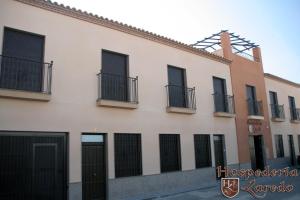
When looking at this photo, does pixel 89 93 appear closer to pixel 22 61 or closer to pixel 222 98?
pixel 22 61

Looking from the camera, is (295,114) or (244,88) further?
(295,114)

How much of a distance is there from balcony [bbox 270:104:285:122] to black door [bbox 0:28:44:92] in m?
15.0

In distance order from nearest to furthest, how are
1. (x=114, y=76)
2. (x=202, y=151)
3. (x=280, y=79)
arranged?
(x=114, y=76)
(x=202, y=151)
(x=280, y=79)

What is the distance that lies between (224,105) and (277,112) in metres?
6.35

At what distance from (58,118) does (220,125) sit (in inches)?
326

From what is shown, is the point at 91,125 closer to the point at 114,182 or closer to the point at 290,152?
the point at 114,182

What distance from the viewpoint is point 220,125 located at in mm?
14352

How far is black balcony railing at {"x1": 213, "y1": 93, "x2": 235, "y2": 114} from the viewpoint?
14.5 meters

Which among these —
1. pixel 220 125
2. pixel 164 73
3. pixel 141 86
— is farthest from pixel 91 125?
pixel 220 125

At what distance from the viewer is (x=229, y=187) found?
39.1 ft

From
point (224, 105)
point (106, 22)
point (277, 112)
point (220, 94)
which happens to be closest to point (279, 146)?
point (277, 112)

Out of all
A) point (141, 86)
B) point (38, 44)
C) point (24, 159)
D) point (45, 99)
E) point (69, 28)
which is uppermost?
point (69, 28)

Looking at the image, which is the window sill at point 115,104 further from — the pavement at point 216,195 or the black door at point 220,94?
the black door at point 220,94

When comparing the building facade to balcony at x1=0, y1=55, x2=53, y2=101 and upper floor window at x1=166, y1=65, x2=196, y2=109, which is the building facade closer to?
upper floor window at x1=166, y1=65, x2=196, y2=109
